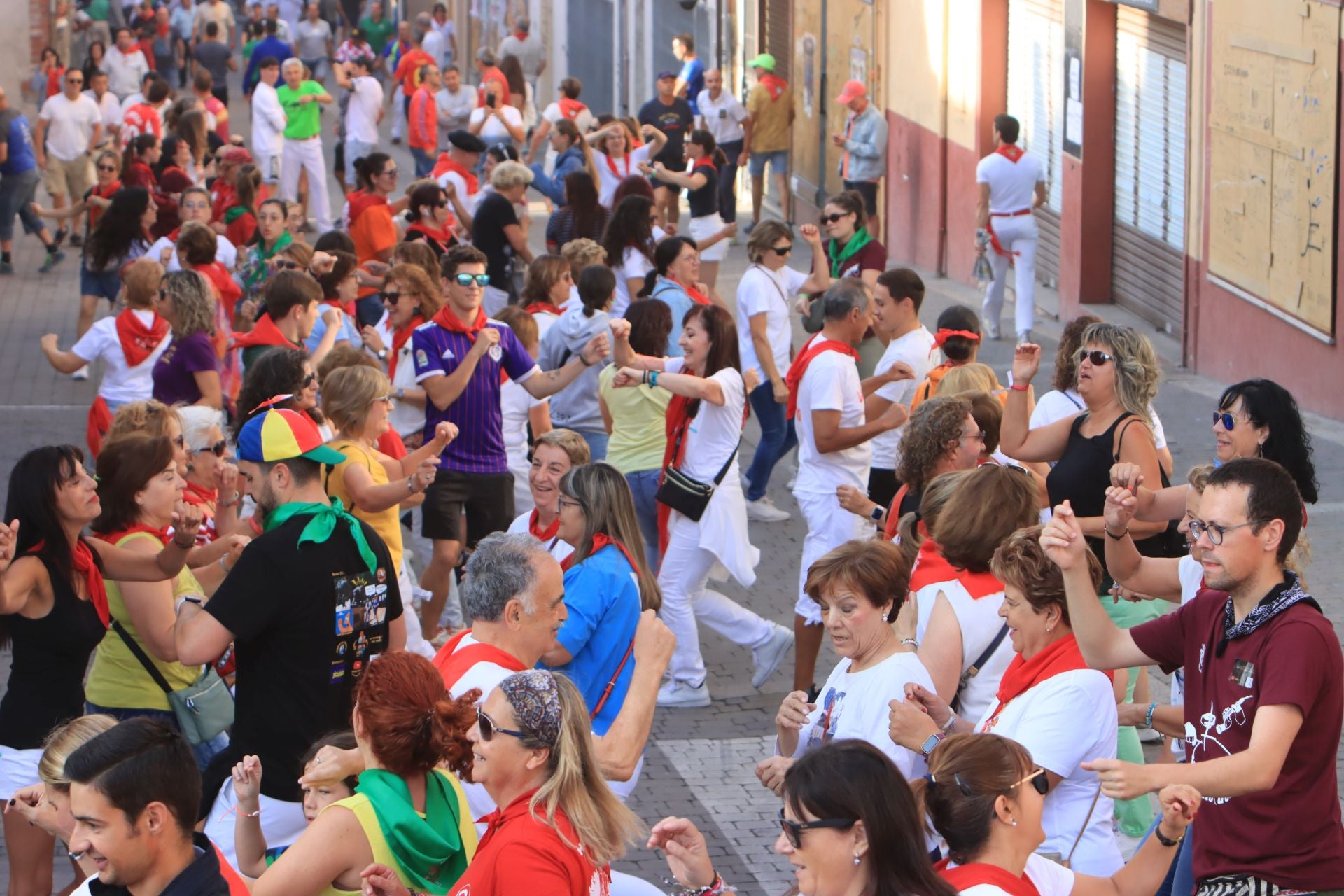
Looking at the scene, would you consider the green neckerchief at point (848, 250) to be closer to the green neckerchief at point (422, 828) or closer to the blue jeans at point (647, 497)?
the blue jeans at point (647, 497)

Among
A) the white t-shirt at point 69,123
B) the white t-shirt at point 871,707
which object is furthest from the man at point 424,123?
the white t-shirt at point 871,707

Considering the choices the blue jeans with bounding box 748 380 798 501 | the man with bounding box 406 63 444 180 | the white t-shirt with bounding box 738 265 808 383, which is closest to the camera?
the white t-shirt with bounding box 738 265 808 383

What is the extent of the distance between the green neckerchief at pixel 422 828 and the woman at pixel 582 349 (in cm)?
554

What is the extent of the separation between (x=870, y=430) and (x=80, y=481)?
4.01m

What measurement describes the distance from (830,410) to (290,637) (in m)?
3.68

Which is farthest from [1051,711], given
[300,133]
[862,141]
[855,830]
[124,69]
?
[124,69]

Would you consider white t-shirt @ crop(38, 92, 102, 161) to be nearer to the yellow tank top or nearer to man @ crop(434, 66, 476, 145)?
man @ crop(434, 66, 476, 145)

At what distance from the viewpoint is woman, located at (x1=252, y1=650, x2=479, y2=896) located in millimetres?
4098

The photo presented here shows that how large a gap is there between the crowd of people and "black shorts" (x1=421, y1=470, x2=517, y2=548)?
2cm

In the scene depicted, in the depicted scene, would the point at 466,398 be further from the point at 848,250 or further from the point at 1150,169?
the point at 1150,169

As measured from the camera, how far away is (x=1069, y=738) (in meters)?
4.52

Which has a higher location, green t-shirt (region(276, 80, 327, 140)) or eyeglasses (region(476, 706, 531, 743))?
eyeglasses (region(476, 706, 531, 743))

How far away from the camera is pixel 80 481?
5.54 metres

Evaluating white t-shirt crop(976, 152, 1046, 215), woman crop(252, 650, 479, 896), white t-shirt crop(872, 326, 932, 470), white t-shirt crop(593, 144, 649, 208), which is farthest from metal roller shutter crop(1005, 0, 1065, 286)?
woman crop(252, 650, 479, 896)
